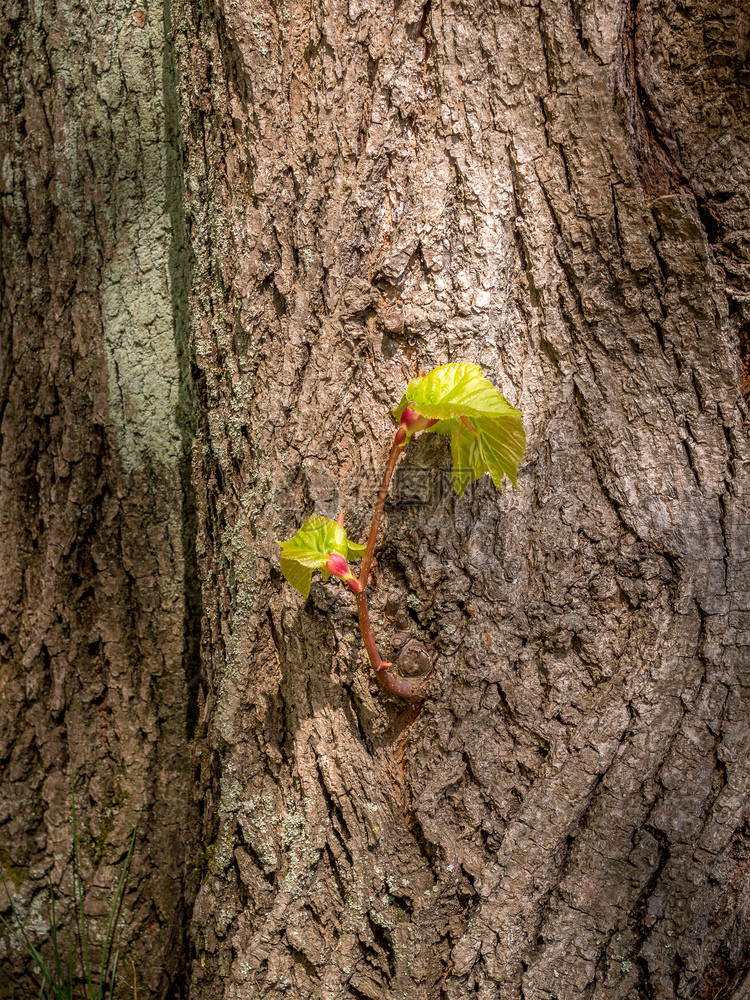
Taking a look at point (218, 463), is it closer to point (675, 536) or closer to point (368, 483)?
point (368, 483)

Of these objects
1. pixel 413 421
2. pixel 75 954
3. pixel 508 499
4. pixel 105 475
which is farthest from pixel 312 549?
pixel 75 954

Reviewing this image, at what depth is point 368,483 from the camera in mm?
1370

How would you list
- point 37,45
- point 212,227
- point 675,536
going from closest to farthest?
1. point 675,536
2. point 212,227
3. point 37,45

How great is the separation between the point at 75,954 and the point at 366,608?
47.7 inches

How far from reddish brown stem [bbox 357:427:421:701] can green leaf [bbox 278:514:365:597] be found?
0.04 m

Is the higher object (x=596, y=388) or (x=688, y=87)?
(x=688, y=87)

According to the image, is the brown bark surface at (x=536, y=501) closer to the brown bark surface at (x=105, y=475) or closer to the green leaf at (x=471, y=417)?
the green leaf at (x=471, y=417)

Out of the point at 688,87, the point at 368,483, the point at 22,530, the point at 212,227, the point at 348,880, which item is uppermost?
the point at 688,87

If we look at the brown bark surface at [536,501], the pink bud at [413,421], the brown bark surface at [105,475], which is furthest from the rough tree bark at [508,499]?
the brown bark surface at [105,475]

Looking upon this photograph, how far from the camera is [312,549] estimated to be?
48.1 inches

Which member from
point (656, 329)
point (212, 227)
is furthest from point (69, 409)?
point (656, 329)

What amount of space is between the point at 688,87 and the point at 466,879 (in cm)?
155

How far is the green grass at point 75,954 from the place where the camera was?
1673 mm

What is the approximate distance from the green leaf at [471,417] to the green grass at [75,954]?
124 cm
